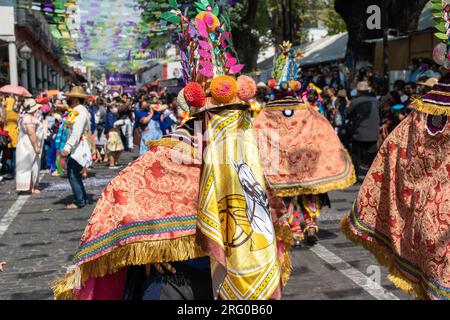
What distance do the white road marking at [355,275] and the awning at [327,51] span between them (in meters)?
15.5

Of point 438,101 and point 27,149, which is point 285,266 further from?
point 27,149

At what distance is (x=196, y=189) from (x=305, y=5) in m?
42.9

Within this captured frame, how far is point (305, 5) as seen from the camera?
143 feet

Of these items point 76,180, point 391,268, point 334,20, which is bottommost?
point 76,180

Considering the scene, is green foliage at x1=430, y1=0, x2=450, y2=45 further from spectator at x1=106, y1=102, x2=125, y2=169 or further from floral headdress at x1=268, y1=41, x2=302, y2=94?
spectator at x1=106, y1=102, x2=125, y2=169

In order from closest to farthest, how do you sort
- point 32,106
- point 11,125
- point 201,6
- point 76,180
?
point 201,6 → point 76,180 → point 32,106 → point 11,125

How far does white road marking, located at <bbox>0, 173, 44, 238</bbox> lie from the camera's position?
8094 mm

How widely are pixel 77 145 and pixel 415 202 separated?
643cm

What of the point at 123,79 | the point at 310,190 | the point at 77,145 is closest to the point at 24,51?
the point at 77,145

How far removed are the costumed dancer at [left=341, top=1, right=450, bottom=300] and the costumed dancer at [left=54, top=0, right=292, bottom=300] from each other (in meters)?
0.93

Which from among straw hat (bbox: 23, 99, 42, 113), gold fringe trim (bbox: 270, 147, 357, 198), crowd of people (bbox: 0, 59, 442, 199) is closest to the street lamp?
crowd of people (bbox: 0, 59, 442, 199)

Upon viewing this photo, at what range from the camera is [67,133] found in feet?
29.9

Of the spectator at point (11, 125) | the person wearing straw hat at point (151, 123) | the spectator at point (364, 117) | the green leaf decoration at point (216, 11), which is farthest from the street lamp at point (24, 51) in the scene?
the green leaf decoration at point (216, 11)
